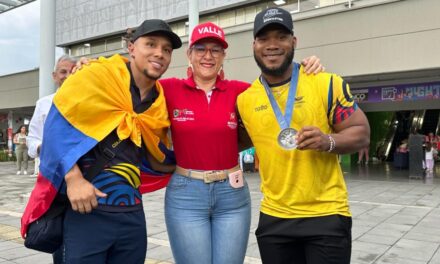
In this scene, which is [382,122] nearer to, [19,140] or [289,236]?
[19,140]

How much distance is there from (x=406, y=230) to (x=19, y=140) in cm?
1480

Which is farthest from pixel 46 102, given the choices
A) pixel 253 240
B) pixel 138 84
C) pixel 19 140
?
pixel 19 140

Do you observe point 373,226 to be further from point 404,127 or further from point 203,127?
point 404,127

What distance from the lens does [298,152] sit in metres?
2.32

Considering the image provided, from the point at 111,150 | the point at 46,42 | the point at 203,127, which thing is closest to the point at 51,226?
the point at 111,150

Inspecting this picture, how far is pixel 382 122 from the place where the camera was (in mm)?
24344

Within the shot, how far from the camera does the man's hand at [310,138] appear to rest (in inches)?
80.7

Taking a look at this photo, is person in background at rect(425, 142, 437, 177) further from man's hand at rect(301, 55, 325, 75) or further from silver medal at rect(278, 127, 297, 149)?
silver medal at rect(278, 127, 297, 149)

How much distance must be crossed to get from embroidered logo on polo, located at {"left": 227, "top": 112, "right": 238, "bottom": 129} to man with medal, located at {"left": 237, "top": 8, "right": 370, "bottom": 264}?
30 cm

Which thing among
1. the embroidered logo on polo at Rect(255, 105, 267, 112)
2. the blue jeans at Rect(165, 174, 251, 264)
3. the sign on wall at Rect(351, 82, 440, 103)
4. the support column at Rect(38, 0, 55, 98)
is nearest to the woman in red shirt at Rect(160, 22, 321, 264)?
the blue jeans at Rect(165, 174, 251, 264)

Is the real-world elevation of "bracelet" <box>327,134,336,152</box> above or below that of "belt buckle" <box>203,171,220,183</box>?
above

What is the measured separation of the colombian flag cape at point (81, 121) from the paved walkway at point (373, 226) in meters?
3.00

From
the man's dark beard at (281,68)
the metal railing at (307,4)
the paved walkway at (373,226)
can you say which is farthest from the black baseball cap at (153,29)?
the metal railing at (307,4)

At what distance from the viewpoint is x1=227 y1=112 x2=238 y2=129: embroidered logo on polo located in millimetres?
2725
